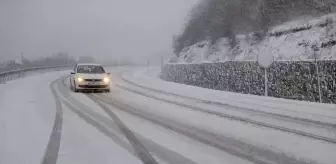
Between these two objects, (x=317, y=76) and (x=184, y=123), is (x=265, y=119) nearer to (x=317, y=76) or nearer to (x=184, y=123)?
(x=184, y=123)

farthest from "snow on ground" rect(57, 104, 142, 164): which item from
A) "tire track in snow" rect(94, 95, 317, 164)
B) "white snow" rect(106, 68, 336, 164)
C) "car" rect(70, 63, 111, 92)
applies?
"car" rect(70, 63, 111, 92)

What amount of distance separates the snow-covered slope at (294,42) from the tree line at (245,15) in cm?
86

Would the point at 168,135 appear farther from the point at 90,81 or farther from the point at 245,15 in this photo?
the point at 245,15

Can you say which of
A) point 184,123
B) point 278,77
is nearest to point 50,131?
point 184,123

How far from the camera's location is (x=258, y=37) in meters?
25.3

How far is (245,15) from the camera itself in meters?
27.6

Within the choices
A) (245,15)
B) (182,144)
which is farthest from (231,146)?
(245,15)

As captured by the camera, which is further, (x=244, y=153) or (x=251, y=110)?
(x=251, y=110)

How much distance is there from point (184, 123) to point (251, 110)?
373 cm

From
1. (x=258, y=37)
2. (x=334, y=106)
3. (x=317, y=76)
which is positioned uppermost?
(x=258, y=37)

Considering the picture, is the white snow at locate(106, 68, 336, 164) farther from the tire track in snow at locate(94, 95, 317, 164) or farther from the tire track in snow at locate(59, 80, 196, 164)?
the tire track in snow at locate(59, 80, 196, 164)

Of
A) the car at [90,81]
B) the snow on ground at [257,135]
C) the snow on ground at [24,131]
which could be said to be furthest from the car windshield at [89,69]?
the snow on ground at [257,135]

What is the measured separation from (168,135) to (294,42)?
15.2m

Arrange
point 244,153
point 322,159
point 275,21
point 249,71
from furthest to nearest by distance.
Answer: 1. point 275,21
2. point 249,71
3. point 244,153
4. point 322,159
